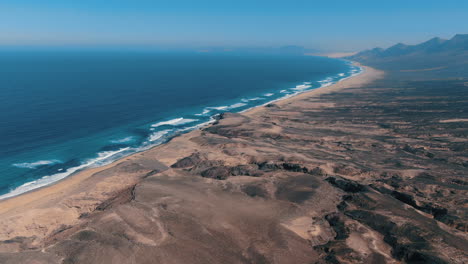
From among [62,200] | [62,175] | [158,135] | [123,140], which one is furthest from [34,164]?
[158,135]

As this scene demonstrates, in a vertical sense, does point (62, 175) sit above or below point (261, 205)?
below

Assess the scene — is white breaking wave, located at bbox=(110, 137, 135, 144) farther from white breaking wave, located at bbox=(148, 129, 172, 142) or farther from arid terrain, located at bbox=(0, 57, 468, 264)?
arid terrain, located at bbox=(0, 57, 468, 264)

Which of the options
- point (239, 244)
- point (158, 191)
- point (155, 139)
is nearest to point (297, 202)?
point (239, 244)

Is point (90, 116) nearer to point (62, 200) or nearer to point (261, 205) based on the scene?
point (62, 200)

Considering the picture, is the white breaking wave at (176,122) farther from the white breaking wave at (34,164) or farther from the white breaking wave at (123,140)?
the white breaking wave at (34,164)

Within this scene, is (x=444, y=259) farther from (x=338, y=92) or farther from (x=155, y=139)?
(x=338, y=92)

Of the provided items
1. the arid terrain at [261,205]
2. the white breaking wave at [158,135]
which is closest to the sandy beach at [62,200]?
the arid terrain at [261,205]

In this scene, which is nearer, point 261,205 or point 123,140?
point 261,205

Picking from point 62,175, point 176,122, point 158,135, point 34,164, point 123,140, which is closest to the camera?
point 62,175
